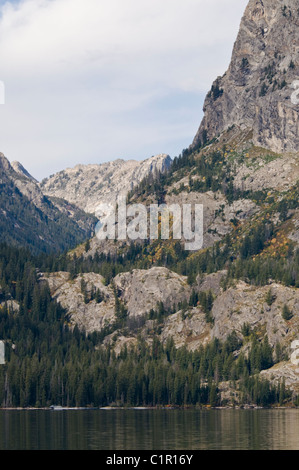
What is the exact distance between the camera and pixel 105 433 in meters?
176

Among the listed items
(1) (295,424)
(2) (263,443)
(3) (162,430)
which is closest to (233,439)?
(2) (263,443)

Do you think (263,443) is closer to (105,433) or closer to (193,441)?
(193,441)

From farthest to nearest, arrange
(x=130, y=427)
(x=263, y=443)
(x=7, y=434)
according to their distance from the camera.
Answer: (x=130, y=427) → (x=7, y=434) → (x=263, y=443)

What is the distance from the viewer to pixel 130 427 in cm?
19162
